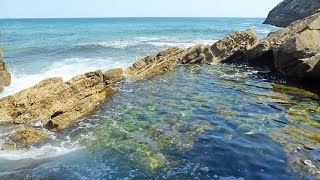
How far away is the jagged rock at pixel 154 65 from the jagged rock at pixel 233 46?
10.5ft

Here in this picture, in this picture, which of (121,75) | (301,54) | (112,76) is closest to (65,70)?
(121,75)

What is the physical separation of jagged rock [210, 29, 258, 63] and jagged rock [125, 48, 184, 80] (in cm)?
321

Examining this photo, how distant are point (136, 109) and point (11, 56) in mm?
26281

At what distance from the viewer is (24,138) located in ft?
37.8

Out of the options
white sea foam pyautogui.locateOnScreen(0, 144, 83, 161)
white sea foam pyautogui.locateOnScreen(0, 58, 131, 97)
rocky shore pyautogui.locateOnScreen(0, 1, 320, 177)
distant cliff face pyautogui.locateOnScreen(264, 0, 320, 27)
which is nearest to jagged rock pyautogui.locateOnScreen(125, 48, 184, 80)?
rocky shore pyautogui.locateOnScreen(0, 1, 320, 177)

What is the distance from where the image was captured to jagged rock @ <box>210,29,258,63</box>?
27433 millimetres

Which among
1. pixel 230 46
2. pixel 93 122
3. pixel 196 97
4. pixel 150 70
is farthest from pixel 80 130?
pixel 230 46

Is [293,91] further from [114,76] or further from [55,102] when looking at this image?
[55,102]

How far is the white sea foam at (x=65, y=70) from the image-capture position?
22459 millimetres

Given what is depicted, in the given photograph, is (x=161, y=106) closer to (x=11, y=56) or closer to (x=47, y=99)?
(x=47, y=99)

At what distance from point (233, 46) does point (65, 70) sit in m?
14.5

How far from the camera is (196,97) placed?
54.4 feet

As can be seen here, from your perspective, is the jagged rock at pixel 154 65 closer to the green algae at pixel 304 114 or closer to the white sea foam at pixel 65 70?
the white sea foam at pixel 65 70

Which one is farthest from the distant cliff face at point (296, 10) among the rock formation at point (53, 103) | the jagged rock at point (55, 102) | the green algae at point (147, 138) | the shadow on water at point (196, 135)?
the green algae at point (147, 138)
